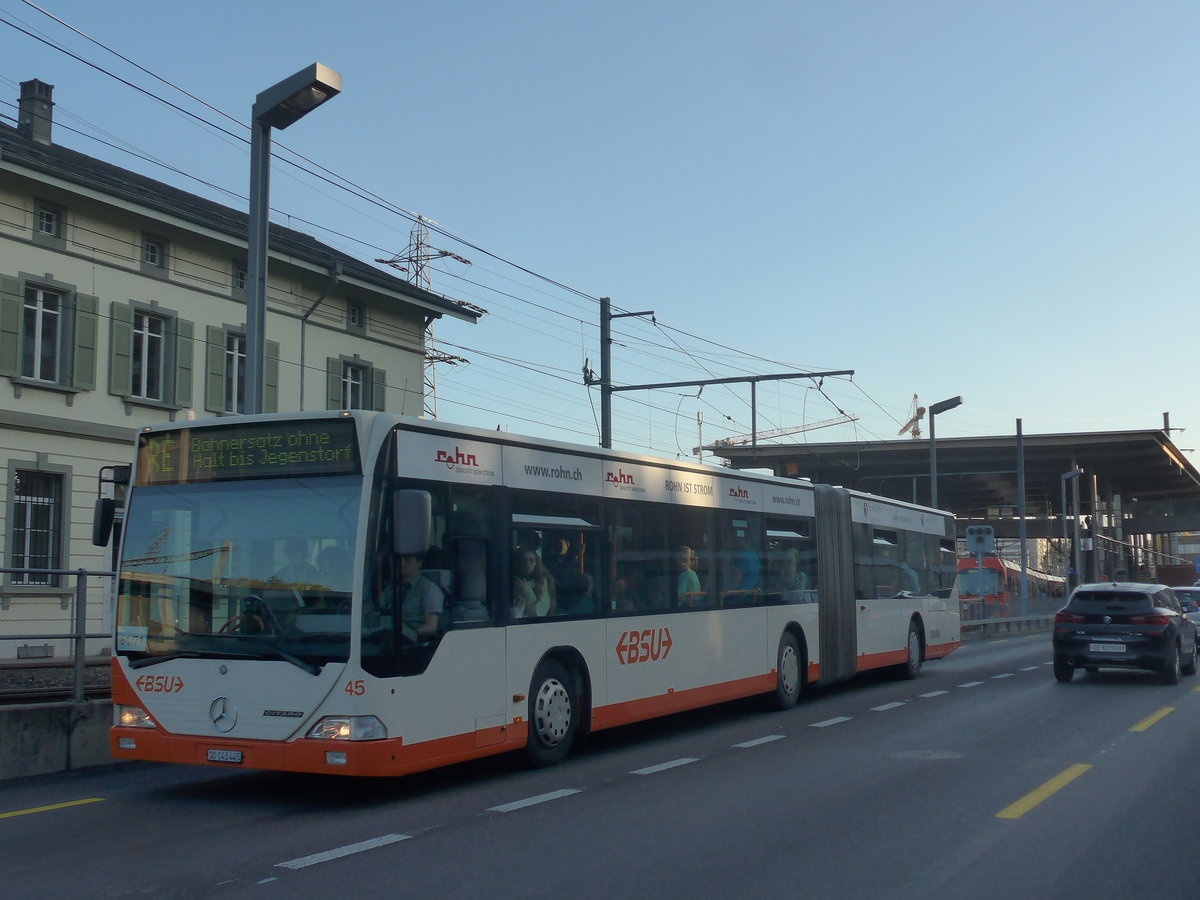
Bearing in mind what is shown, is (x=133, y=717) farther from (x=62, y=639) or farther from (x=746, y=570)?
(x=746, y=570)

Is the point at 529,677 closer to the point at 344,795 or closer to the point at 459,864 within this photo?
the point at 344,795

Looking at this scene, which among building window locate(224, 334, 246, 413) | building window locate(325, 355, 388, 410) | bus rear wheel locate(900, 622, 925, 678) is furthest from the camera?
building window locate(325, 355, 388, 410)

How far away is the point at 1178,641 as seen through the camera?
1948cm

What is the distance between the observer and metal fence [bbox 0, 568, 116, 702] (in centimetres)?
1091

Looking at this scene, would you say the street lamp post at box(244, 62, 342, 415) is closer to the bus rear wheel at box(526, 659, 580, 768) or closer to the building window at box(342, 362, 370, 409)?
the bus rear wheel at box(526, 659, 580, 768)

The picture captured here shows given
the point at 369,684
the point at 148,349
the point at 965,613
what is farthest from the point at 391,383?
the point at 369,684

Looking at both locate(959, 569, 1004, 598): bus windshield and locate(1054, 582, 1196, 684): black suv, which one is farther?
locate(959, 569, 1004, 598): bus windshield

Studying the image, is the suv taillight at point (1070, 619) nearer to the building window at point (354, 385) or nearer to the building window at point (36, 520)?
the building window at point (36, 520)

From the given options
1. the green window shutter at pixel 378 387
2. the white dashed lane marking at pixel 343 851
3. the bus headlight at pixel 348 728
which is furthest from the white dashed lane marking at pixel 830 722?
the green window shutter at pixel 378 387

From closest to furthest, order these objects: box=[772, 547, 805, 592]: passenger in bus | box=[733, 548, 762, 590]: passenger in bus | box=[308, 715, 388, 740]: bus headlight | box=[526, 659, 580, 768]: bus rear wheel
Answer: box=[308, 715, 388, 740]: bus headlight, box=[526, 659, 580, 768]: bus rear wheel, box=[733, 548, 762, 590]: passenger in bus, box=[772, 547, 805, 592]: passenger in bus

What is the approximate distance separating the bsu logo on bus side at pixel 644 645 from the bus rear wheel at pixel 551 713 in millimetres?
839

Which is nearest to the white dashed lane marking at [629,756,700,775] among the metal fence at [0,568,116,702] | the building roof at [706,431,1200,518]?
the metal fence at [0,568,116,702]

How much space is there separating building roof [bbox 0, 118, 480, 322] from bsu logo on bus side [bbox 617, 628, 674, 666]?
41.0 feet

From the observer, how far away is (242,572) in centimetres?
899
